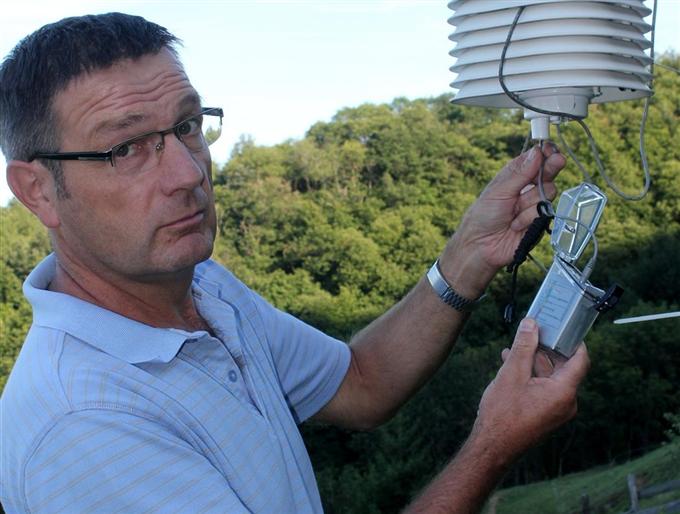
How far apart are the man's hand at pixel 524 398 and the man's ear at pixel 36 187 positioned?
1088 mm

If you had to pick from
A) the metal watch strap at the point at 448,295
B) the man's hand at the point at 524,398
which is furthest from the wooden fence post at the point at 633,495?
the man's hand at the point at 524,398

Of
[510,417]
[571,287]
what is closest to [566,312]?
[571,287]

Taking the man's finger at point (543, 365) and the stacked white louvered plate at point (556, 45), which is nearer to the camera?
the stacked white louvered plate at point (556, 45)

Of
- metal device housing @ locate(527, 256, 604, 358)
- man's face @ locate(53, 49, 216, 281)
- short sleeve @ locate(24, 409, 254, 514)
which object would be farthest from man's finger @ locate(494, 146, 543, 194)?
short sleeve @ locate(24, 409, 254, 514)

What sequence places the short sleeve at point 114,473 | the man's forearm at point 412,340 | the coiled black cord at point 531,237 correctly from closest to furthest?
the short sleeve at point 114,473, the coiled black cord at point 531,237, the man's forearm at point 412,340

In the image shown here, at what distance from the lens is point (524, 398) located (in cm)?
208

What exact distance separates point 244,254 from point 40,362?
49.6 metres

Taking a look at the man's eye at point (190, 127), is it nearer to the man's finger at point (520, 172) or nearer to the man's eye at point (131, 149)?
the man's eye at point (131, 149)

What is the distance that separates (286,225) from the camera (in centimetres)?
5156

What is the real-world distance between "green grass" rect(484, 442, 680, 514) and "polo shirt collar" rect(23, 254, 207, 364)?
40.5ft

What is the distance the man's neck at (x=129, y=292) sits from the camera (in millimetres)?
2240

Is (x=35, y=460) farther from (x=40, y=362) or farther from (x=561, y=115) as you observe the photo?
(x=561, y=115)

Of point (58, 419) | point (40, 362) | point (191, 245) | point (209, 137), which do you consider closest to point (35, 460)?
point (58, 419)

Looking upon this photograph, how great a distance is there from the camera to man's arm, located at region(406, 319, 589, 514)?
2.06m
